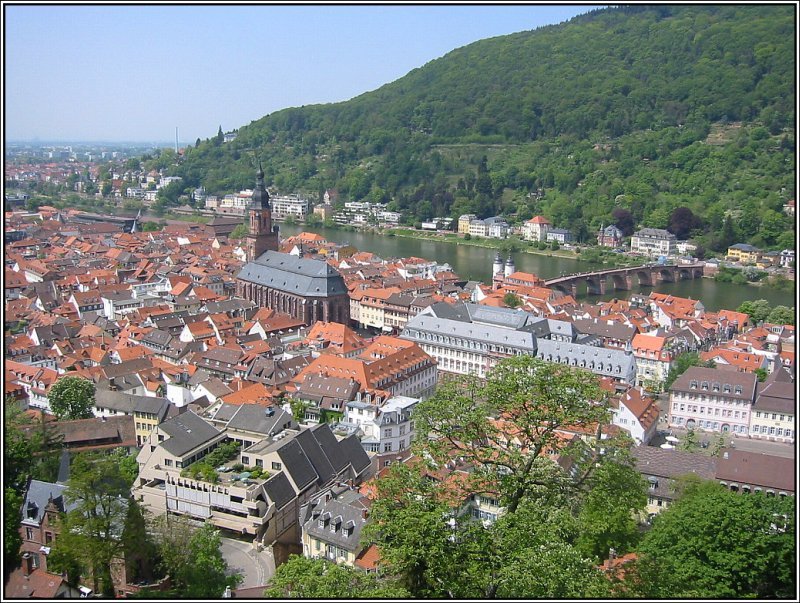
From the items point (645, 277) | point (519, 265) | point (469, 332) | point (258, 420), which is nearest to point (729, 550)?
point (258, 420)

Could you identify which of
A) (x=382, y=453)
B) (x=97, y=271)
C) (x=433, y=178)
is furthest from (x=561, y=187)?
(x=382, y=453)

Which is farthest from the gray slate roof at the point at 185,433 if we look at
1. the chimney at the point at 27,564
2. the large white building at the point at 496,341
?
the large white building at the point at 496,341

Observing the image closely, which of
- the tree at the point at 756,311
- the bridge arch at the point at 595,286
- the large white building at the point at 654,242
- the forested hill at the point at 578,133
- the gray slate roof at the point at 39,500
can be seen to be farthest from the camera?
the forested hill at the point at 578,133

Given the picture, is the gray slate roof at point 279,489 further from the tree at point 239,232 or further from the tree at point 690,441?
the tree at point 239,232

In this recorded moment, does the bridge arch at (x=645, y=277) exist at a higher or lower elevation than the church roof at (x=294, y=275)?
lower

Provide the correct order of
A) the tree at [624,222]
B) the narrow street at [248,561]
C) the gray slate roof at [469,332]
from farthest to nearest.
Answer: the tree at [624,222] < the gray slate roof at [469,332] < the narrow street at [248,561]

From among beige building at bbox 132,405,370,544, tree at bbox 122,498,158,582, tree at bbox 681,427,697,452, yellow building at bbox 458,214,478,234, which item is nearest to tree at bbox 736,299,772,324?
tree at bbox 681,427,697,452
